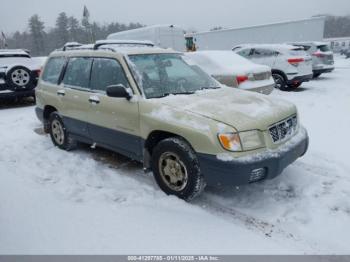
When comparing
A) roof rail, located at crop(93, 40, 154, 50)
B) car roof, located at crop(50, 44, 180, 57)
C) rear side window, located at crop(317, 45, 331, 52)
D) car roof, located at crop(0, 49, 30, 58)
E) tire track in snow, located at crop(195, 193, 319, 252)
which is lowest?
tire track in snow, located at crop(195, 193, 319, 252)

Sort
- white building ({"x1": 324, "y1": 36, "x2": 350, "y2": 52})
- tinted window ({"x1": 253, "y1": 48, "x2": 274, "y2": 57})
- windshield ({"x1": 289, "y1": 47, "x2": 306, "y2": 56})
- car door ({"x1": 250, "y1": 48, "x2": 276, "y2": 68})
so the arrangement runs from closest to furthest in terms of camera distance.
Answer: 1. windshield ({"x1": 289, "y1": 47, "x2": 306, "y2": 56})
2. car door ({"x1": 250, "y1": 48, "x2": 276, "y2": 68})
3. tinted window ({"x1": 253, "y1": 48, "x2": 274, "y2": 57})
4. white building ({"x1": 324, "y1": 36, "x2": 350, "y2": 52})

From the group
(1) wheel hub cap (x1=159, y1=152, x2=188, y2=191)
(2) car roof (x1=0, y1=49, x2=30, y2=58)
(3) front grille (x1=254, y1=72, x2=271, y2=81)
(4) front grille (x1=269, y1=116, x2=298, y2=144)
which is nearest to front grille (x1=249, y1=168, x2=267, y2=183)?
(4) front grille (x1=269, y1=116, x2=298, y2=144)

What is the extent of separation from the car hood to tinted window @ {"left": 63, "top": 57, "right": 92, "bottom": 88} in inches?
63.8

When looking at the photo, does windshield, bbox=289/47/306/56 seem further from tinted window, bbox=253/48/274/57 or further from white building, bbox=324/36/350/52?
white building, bbox=324/36/350/52

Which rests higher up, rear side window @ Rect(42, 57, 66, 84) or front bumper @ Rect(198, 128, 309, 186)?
rear side window @ Rect(42, 57, 66, 84)

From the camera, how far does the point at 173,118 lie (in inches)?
139

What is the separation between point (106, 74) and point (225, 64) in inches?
191

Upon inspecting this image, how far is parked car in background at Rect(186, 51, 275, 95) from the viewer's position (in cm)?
796

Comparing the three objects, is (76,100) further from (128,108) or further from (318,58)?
(318,58)

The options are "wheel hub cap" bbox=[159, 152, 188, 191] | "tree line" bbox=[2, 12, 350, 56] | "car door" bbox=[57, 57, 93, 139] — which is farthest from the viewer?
"tree line" bbox=[2, 12, 350, 56]

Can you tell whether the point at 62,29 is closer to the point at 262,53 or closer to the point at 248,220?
the point at 262,53

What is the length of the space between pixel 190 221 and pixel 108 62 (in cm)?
250

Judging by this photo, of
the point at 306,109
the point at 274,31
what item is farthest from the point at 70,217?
the point at 274,31

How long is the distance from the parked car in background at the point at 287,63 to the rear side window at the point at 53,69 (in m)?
7.82
